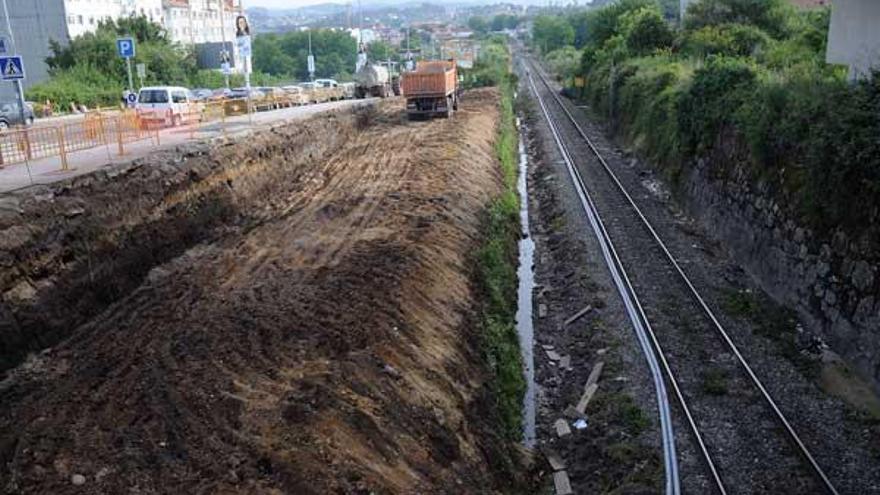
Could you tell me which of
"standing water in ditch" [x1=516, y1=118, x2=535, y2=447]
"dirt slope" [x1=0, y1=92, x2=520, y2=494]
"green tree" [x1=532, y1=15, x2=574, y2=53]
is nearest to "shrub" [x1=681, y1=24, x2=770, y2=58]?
"standing water in ditch" [x1=516, y1=118, x2=535, y2=447]

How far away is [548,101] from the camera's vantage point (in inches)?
2351

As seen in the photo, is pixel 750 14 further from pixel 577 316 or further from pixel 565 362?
pixel 565 362

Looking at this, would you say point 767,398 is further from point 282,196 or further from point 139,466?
point 282,196

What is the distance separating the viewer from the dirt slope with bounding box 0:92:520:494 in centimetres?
822

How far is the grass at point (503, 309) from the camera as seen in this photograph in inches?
479

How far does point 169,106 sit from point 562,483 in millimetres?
24806

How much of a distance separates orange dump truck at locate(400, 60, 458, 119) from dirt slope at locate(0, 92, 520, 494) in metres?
20.8

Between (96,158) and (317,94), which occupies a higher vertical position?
(317,94)

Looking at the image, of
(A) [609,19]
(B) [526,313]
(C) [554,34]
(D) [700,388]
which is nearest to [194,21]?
(C) [554,34]

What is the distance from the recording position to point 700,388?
458 inches

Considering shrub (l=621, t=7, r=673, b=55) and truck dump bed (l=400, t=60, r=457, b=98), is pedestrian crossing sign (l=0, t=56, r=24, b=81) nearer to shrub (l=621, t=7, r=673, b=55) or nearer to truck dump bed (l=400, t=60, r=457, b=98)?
truck dump bed (l=400, t=60, r=457, b=98)

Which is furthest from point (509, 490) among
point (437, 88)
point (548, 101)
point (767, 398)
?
point (548, 101)

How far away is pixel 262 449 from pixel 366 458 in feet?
3.98

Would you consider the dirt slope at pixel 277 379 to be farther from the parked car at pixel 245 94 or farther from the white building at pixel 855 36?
the parked car at pixel 245 94
